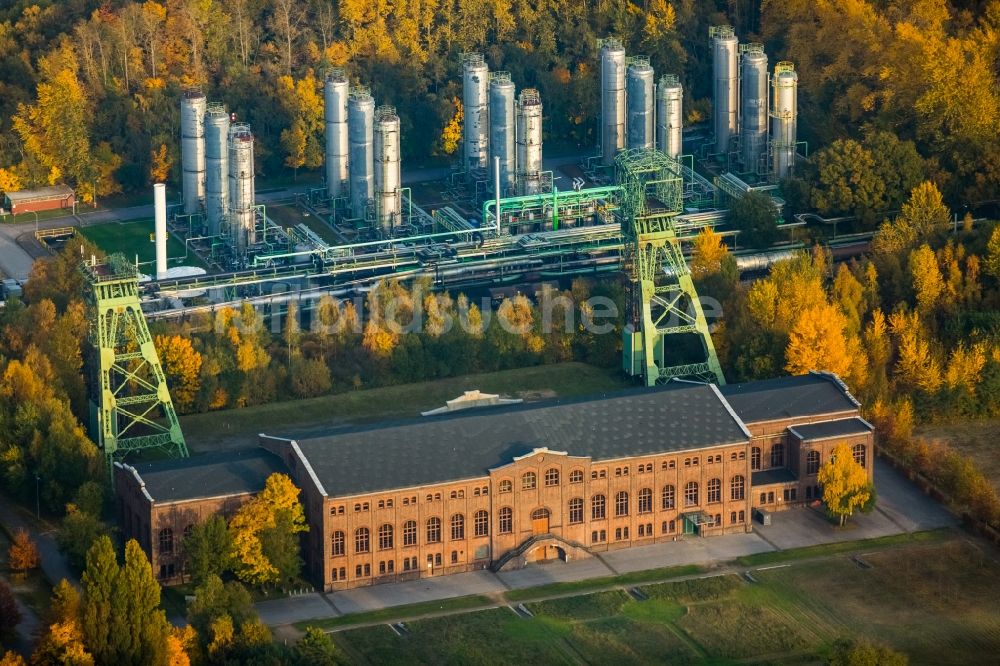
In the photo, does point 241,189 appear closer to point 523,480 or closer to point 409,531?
point 523,480

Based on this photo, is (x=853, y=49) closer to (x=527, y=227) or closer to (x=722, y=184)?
(x=722, y=184)

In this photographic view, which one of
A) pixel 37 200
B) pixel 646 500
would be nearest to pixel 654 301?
pixel 646 500

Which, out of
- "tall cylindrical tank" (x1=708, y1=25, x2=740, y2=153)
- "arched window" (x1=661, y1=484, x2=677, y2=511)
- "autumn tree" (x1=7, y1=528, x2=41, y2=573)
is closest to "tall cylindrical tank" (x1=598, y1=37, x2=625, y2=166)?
"tall cylindrical tank" (x1=708, y1=25, x2=740, y2=153)

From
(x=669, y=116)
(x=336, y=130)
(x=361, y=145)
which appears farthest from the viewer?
(x=669, y=116)

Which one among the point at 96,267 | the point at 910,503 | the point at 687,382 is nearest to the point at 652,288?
the point at 687,382

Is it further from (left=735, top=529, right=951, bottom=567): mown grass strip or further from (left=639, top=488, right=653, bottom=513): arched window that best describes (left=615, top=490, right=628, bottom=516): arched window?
(left=735, top=529, right=951, bottom=567): mown grass strip

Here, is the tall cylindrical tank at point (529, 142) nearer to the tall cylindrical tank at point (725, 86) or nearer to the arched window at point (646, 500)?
the tall cylindrical tank at point (725, 86)

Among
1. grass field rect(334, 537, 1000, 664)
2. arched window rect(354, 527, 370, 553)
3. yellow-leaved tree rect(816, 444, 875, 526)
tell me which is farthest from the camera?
yellow-leaved tree rect(816, 444, 875, 526)
